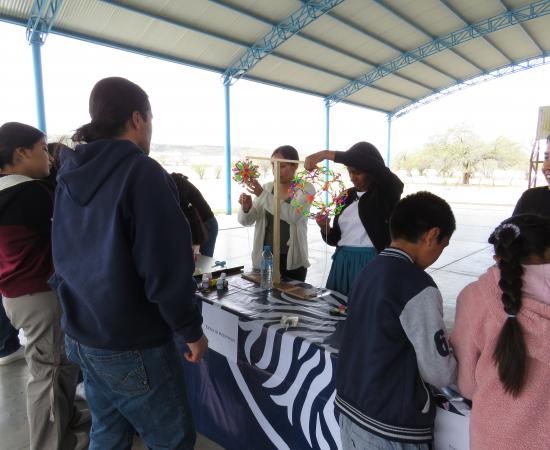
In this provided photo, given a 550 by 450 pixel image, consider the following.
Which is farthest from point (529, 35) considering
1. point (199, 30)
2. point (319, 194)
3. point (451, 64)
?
point (319, 194)

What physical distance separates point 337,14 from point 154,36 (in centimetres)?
424

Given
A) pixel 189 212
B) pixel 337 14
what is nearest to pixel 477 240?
pixel 337 14

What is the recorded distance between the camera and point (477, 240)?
7500 millimetres

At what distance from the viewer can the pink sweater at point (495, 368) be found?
0.75 metres

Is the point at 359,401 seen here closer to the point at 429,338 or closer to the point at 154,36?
the point at 429,338

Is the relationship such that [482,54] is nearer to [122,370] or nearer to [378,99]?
[378,99]

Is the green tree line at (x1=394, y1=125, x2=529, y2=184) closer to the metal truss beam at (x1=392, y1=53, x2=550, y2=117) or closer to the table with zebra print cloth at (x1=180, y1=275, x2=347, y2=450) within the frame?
the metal truss beam at (x1=392, y1=53, x2=550, y2=117)

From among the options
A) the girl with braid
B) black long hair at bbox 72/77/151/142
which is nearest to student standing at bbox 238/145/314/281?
black long hair at bbox 72/77/151/142

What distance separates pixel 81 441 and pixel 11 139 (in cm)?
149

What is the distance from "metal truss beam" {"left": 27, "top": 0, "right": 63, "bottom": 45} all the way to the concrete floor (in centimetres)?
464

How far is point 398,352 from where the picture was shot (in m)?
0.92

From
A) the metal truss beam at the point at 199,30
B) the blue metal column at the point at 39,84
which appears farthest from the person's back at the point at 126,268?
the metal truss beam at the point at 199,30

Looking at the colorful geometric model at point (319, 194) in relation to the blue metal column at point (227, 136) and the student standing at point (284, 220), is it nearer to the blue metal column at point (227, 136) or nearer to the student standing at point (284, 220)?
the student standing at point (284, 220)

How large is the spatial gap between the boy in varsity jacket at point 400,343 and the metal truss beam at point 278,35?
8.23 m
